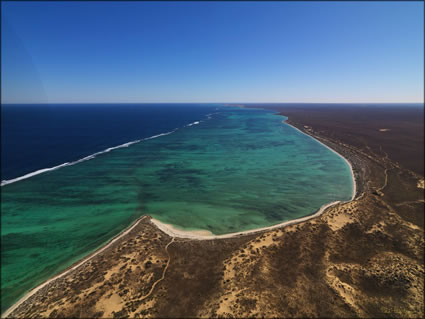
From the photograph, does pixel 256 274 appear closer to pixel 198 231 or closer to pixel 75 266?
pixel 198 231

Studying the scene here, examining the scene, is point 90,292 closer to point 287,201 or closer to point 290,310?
point 290,310

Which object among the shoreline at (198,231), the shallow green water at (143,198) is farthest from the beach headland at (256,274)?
the shallow green water at (143,198)

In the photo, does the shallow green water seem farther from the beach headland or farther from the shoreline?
the beach headland

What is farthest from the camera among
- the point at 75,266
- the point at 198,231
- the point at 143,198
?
the point at 143,198

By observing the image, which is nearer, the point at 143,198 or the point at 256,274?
the point at 256,274

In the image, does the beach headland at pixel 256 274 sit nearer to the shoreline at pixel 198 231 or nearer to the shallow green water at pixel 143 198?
the shoreline at pixel 198 231

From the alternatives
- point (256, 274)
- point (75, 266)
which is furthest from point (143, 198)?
point (256, 274)
